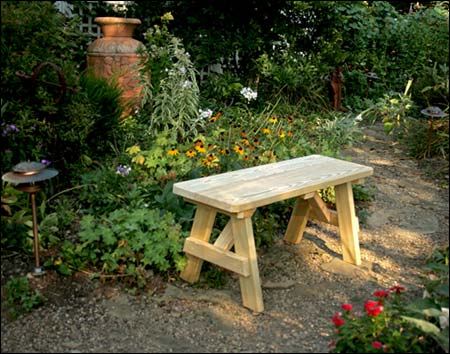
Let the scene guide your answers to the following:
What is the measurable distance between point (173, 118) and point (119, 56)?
47.0 inches

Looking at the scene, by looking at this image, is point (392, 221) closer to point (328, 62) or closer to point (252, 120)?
point (252, 120)

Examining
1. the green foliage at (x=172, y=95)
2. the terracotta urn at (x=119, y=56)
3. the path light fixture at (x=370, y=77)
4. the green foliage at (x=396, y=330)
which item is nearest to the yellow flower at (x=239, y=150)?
the green foliage at (x=172, y=95)

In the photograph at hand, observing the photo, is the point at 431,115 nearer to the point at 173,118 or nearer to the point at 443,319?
the point at 173,118

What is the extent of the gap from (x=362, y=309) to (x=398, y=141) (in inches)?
154

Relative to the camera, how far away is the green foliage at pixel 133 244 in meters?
3.54

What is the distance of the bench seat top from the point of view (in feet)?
10.5

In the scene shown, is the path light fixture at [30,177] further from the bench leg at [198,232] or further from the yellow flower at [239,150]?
the yellow flower at [239,150]

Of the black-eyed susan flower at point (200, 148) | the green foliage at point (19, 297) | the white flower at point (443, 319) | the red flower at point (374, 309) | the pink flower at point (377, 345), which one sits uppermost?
the white flower at point (443, 319)

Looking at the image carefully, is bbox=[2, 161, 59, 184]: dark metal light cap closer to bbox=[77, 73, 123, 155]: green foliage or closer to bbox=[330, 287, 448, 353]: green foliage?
bbox=[77, 73, 123, 155]: green foliage

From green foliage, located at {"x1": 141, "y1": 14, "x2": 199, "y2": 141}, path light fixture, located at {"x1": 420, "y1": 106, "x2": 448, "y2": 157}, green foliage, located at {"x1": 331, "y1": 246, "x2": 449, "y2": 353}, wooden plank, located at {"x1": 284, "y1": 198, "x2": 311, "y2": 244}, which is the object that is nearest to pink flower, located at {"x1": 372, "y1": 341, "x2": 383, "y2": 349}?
green foliage, located at {"x1": 331, "y1": 246, "x2": 449, "y2": 353}

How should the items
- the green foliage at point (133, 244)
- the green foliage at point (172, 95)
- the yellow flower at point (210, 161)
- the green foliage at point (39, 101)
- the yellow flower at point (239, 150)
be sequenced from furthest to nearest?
the green foliage at point (172, 95), the yellow flower at point (239, 150), the yellow flower at point (210, 161), the green foliage at point (39, 101), the green foliage at point (133, 244)

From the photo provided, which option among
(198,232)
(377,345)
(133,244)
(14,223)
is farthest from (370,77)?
(377,345)

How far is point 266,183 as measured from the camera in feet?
11.7

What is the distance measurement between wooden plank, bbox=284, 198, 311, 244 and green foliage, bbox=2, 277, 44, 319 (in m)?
1.80
